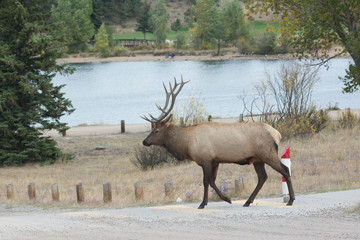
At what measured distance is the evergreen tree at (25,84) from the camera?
2450 cm

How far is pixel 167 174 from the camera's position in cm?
1880

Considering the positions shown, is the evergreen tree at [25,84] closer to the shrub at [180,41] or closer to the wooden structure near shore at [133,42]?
the shrub at [180,41]

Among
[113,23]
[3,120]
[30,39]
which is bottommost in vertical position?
[3,120]

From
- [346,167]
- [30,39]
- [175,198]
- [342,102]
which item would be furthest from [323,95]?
[175,198]

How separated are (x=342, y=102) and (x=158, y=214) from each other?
140ft

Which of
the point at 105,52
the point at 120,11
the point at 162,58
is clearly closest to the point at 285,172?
the point at 162,58

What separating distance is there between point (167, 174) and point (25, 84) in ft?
27.5

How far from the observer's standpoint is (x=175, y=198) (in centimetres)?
1351

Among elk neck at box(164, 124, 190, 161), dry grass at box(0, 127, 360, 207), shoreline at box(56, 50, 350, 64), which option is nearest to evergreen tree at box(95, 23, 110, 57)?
shoreline at box(56, 50, 350, 64)

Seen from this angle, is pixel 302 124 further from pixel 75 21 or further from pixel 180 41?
pixel 75 21

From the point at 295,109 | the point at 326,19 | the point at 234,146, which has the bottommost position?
the point at 234,146

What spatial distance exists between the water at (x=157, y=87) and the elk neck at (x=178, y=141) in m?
23.9

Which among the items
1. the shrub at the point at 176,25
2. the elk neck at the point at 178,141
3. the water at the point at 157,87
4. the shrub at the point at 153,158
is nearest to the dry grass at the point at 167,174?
the shrub at the point at 153,158

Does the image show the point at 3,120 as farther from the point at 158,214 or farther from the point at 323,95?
the point at 323,95
